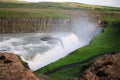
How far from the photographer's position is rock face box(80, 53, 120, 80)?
14.4m

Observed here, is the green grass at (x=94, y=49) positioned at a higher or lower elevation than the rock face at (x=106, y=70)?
lower

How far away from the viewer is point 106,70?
579 inches

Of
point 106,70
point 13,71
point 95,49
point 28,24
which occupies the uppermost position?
point 13,71

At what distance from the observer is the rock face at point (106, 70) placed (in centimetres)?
1443

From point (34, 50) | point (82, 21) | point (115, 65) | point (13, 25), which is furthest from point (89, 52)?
point (82, 21)

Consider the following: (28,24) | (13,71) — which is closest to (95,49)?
(13,71)

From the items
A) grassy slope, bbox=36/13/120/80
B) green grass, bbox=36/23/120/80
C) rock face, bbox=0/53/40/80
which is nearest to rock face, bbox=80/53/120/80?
rock face, bbox=0/53/40/80

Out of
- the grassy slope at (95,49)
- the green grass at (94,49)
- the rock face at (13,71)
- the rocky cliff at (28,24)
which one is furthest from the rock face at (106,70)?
the rocky cliff at (28,24)

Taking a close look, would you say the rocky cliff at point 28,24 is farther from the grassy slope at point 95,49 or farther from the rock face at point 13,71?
the rock face at point 13,71

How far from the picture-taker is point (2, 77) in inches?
517

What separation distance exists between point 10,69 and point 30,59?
44.0 metres

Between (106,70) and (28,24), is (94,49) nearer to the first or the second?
(106,70)

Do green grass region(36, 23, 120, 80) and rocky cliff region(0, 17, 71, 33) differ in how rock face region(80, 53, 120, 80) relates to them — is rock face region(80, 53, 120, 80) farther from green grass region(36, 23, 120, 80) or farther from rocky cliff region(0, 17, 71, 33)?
rocky cliff region(0, 17, 71, 33)

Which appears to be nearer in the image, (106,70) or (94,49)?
(106,70)
